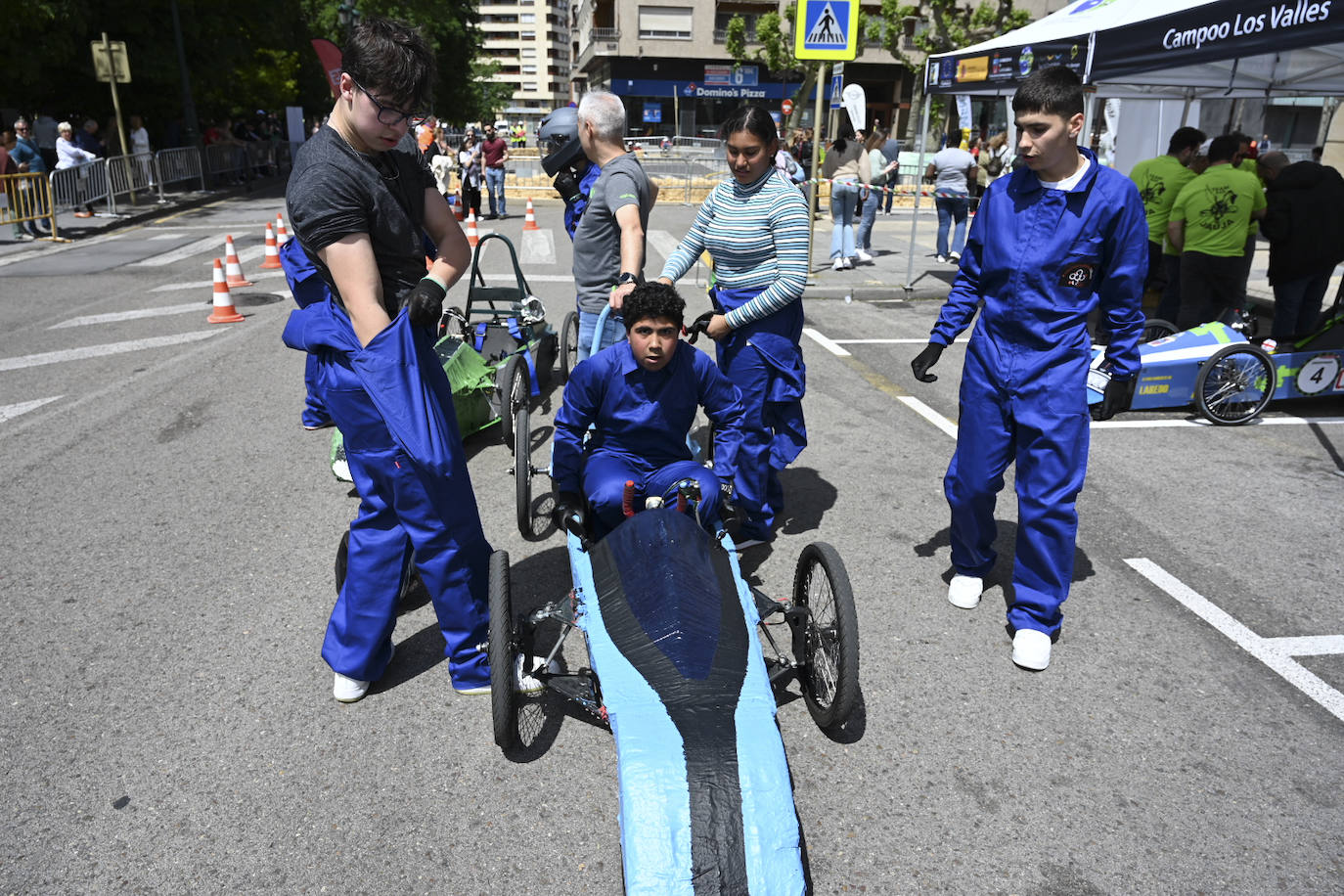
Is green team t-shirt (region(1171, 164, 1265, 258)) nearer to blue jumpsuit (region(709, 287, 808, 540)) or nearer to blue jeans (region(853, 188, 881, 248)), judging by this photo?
blue jumpsuit (region(709, 287, 808, 540))

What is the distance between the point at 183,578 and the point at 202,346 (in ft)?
17.2

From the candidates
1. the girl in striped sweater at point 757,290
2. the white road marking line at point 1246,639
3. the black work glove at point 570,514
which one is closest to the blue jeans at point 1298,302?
the white road marking line at point 1246,639

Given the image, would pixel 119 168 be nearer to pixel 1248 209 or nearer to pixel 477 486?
pixel 477 486

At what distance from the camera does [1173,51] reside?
7176 mm

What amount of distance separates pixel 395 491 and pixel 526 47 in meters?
162

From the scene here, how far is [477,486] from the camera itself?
5.38 m

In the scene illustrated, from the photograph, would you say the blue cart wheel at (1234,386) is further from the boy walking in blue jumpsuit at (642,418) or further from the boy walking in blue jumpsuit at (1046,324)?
the boy walking in blue jumpsuit at (642,418)

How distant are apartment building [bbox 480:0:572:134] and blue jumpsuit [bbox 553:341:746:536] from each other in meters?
155

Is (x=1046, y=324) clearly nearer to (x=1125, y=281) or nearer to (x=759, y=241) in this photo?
(x=1125, y=281)

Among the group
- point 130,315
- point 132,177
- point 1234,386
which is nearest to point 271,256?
point 130,315

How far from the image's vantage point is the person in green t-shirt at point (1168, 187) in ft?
27.8

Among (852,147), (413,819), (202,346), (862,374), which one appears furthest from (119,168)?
(413,819)

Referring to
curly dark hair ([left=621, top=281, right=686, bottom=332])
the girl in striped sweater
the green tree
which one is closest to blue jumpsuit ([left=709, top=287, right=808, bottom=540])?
the girl in striped sweater

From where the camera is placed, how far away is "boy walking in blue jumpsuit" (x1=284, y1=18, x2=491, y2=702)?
2662 millimetres
